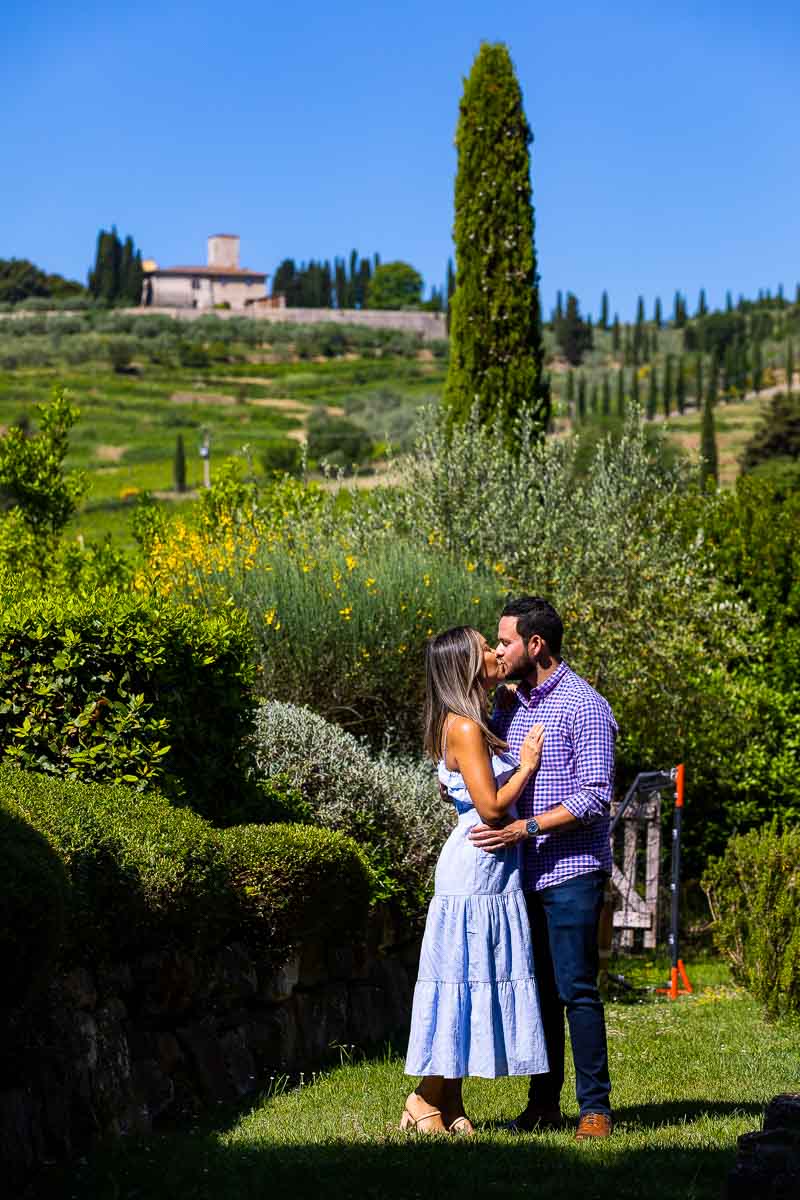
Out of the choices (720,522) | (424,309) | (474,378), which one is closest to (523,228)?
(474,378)

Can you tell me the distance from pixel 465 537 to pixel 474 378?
3.78 meters

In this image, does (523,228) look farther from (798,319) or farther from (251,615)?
(798,319)

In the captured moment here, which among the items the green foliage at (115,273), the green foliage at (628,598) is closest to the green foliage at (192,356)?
the green foliage at (115,273)

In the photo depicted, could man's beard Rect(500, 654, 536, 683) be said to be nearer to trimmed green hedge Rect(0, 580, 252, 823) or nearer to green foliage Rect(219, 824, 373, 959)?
green foliage Rect(219, 824, 373, 959)

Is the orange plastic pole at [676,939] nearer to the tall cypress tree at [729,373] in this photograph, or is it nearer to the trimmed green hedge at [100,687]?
the trimmed green hedge at [100,687]

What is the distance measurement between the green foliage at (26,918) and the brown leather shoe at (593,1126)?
1915mm

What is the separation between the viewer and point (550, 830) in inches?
186

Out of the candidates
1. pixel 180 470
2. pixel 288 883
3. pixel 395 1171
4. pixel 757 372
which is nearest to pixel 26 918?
pixel 395 1171

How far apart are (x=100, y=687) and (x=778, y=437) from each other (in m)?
40.6

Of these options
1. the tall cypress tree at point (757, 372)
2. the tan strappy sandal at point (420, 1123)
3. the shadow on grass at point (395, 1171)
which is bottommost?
the tan strappy sandal at point (420, 1123)

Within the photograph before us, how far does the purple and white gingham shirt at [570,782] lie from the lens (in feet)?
15.8

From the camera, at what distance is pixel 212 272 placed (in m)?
134

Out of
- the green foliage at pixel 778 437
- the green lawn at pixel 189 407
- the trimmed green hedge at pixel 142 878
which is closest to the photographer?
the trimmed green hedge at pixel 142 878

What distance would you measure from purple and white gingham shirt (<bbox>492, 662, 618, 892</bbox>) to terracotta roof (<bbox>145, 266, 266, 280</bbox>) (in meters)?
132
